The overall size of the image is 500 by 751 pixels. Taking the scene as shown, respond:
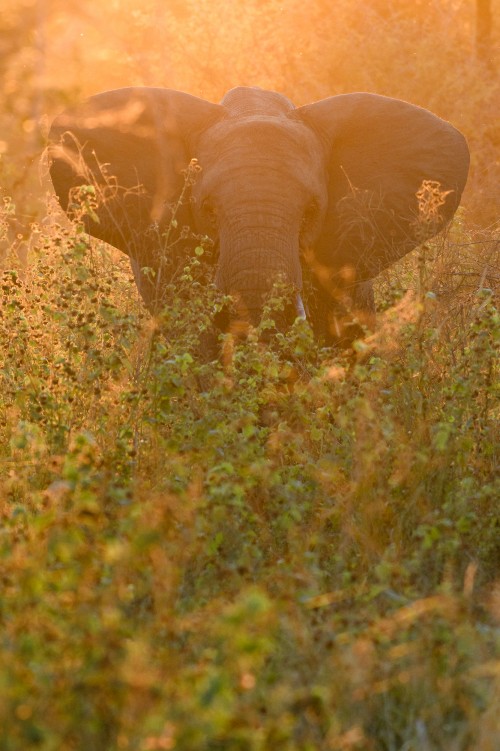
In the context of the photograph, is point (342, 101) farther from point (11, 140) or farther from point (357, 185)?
point (11, 140)

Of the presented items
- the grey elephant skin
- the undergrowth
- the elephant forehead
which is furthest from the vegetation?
the elephant forehead

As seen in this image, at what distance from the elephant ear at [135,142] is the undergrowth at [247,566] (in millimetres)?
2218

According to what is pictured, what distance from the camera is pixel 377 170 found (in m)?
9.48

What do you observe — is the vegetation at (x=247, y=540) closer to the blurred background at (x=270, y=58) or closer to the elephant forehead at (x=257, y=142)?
the elephant forehead at (x=257, y=142)

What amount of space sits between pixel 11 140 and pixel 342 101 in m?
11.1

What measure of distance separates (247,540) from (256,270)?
3292 millimetres

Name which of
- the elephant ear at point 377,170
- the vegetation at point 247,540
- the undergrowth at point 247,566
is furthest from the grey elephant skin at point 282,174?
the undergrowth at point 247,566

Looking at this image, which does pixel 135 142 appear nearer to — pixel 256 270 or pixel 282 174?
pixel 282 174

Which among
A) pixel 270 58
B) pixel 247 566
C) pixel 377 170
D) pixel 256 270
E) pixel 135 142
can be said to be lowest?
pixel 247 566

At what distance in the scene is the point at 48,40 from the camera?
65.7ft

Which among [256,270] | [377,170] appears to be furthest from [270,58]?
[256,270]

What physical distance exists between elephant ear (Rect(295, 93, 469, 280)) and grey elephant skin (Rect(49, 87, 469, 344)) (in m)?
0.01

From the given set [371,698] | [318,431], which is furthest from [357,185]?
[371,698]

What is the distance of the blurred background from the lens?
18.8m
